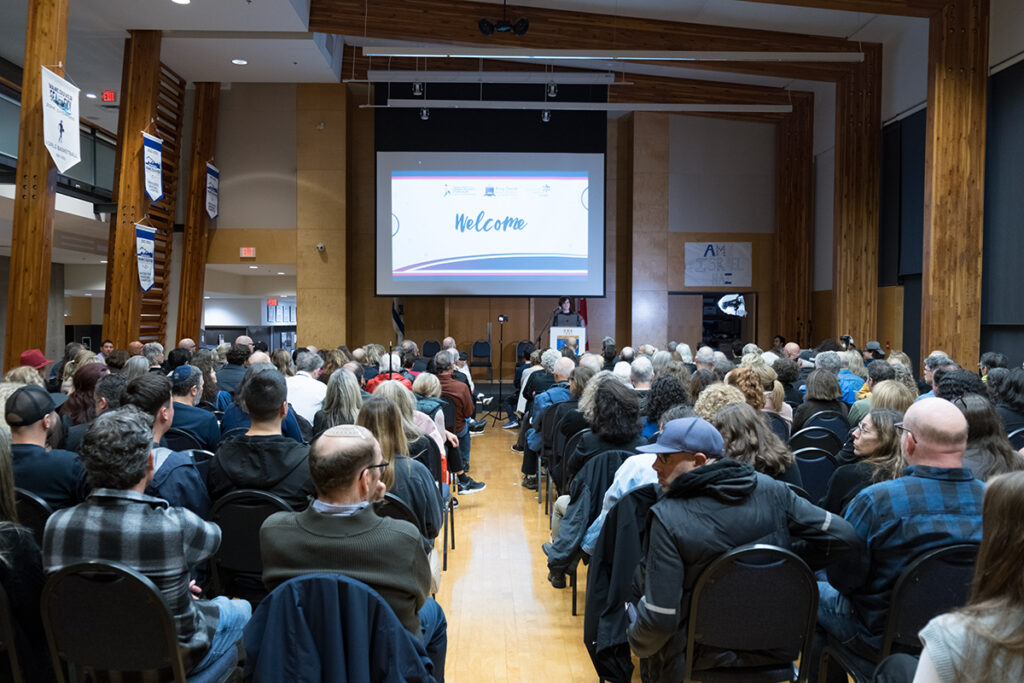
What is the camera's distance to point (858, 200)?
12.0 metres

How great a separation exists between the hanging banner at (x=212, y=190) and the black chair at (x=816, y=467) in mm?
11696

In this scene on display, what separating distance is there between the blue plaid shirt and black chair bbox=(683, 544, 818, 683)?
18 cm

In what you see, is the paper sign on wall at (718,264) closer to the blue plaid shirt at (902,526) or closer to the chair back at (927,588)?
the blue plaid shirt at (902,526)

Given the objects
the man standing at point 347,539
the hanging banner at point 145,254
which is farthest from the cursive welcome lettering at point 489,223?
the man standing at point 347,539

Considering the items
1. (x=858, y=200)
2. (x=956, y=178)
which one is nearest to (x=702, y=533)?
(x=956, y=178)

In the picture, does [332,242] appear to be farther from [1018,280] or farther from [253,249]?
[1018,280]

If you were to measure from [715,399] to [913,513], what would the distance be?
1225mm

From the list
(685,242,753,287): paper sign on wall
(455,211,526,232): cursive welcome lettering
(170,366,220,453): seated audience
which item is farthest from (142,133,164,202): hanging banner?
(685,242,753,287): paper sign on wall

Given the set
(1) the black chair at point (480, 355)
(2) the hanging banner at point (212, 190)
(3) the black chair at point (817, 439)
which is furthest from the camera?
(1) the black chair at point (480, 355)

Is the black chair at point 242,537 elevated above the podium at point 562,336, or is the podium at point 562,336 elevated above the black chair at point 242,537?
the podium at point 562,336

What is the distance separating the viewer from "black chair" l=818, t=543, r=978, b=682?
6.77 ft

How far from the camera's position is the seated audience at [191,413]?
397 cm

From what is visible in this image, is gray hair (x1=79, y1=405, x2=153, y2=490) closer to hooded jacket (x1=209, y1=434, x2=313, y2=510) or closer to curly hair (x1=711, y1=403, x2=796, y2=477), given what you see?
hooded jacket (x1=209, y1=434, x2=313, y2=510)

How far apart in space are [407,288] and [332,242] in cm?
186
